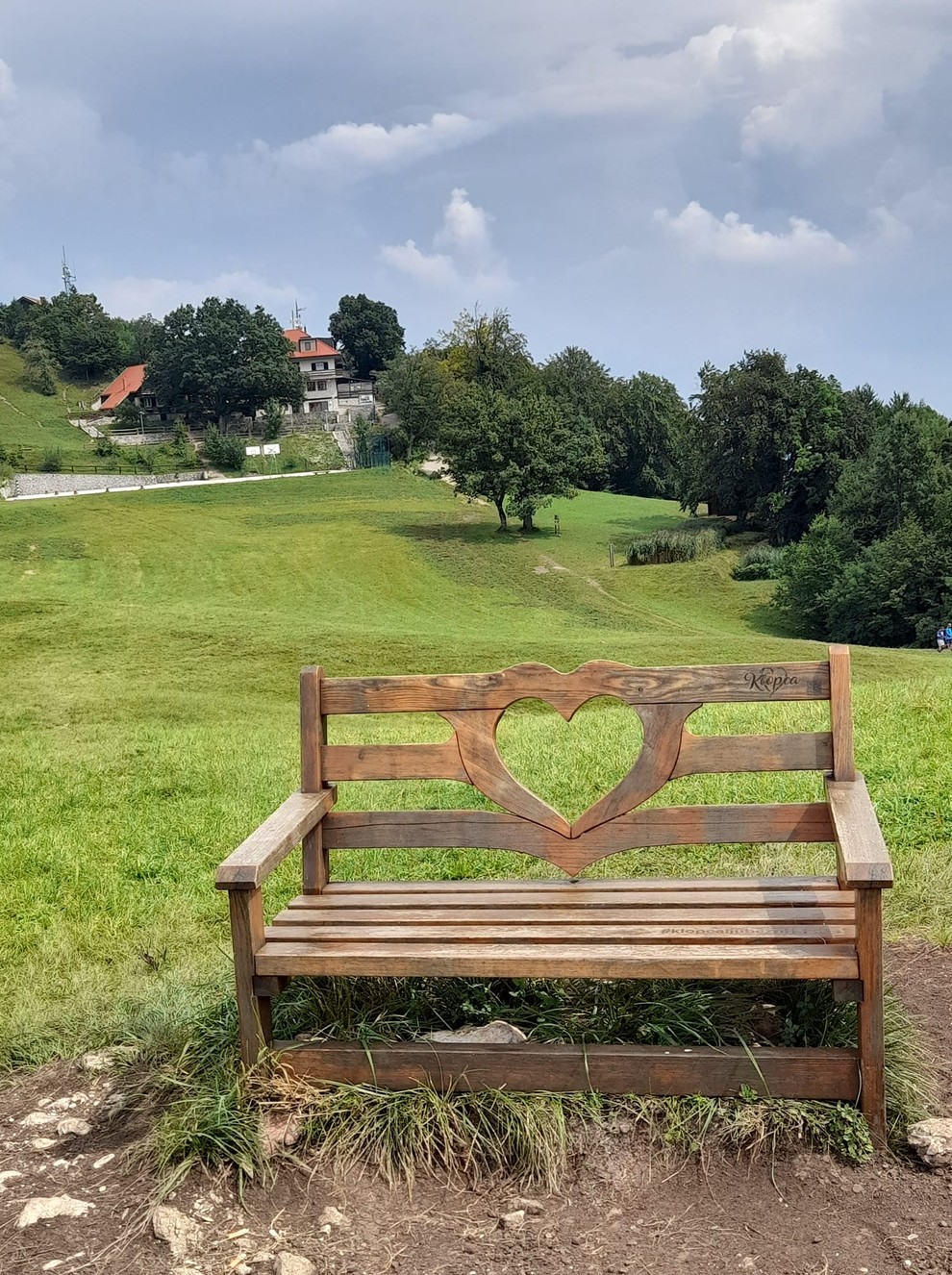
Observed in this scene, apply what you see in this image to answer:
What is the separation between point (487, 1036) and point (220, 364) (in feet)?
328

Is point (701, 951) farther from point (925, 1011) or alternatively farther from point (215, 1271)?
point (215, 1271)

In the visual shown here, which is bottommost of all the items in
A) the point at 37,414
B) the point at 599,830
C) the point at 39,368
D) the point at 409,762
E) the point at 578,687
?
the point at 599,830

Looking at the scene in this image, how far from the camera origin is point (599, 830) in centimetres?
407

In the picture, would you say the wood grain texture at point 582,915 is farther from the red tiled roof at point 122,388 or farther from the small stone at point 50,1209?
the red tiled roof at point 122,388

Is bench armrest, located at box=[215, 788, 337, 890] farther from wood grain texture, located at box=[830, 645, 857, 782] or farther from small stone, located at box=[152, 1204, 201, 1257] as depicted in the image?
wood grain texture, located at box=[830, 645, 857, 782]

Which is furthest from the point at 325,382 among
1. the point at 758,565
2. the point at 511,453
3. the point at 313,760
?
the point at 313,760

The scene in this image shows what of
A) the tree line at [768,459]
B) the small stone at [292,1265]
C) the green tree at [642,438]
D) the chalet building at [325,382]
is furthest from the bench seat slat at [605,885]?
the chalet building at [325,382]

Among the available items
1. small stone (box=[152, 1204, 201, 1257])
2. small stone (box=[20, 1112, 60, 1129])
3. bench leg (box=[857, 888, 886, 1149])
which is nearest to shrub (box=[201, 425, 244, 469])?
small stone (box=[20, 1112, 60, 1129])

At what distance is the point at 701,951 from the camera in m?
3.26

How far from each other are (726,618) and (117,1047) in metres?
36.1

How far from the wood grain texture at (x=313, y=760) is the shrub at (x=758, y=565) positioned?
4251 cm

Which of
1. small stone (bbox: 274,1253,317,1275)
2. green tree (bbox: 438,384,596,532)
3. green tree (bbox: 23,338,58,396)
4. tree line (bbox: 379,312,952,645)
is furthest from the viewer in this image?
green tree (bbox: 23,338,58,396)

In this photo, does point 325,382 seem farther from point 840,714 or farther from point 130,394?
point 840,714

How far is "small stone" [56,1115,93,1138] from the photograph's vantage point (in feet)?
11.5
